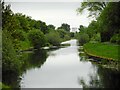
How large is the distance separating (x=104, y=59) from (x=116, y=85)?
41.4 feet

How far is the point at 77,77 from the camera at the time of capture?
20.9 metres

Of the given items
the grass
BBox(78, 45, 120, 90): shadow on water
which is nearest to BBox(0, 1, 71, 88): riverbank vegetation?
BBox(78, 45, 120, 90): shadow on water

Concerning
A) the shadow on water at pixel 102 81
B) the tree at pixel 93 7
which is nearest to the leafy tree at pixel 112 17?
the shadow on water at pixel 102 81

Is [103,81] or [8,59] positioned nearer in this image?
[103,81]

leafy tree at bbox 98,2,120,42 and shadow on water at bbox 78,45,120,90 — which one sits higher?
leafy tree at bbox 98,2,120,42

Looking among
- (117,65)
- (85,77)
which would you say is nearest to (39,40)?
(117,65)

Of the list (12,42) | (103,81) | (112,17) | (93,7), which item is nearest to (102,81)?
(103,81)

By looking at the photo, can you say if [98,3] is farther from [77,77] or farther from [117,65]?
[77,77]

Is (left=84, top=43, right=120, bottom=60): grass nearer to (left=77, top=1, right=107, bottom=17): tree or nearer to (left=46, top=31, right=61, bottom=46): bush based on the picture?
(left=77, top=1, right=107, bottom=17): tree

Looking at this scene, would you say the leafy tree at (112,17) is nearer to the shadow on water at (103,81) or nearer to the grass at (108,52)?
the grass at (108,52)

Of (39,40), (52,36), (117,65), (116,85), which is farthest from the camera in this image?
(52,36)

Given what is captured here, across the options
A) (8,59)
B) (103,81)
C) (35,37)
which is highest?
(35,37)

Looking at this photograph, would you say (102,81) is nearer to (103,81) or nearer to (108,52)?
(103,81)

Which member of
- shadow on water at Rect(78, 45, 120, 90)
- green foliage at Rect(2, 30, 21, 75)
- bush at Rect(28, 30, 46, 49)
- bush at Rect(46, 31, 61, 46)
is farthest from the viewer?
bush at Rect(46, 31, 61, 46)
